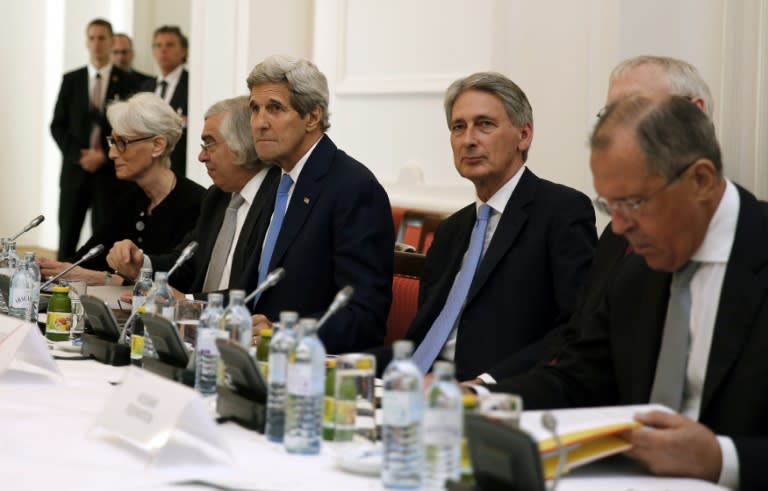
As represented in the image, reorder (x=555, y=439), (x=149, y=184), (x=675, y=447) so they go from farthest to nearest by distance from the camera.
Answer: (x=149, y=184) < (x=675, y=447) < (x=555, y=439)

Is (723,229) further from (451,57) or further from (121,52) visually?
(121,52)

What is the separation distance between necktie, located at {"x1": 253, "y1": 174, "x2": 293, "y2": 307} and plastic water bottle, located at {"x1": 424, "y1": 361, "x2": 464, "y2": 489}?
6.10 ft

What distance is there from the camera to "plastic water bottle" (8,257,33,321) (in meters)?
3.23

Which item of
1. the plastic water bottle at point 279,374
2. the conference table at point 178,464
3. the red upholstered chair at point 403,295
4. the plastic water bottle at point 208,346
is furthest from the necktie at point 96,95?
the plastic water bottle at point 279,374

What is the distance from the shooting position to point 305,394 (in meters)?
1.98

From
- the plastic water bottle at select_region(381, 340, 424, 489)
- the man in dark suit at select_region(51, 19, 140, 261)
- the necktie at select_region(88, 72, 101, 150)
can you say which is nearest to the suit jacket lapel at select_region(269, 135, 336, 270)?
the plastic water bottle at select_region(381, 340, 424, 489)

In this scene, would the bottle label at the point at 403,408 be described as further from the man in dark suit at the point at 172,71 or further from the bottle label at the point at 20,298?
the man in dark suit at the point at 172,71

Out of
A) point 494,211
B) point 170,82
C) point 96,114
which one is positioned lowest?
point 494,211

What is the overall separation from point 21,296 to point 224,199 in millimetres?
1137

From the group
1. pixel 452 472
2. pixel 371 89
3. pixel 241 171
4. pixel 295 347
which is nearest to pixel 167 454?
pixel 295 347

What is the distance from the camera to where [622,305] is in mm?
2338

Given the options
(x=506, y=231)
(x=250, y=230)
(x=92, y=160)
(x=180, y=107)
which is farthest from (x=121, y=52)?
(x=506, y=231)

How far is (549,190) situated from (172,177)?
6.60ft

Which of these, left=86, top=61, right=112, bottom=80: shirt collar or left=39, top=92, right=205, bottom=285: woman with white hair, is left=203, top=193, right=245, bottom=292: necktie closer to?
left=39, top=92, right=205, bottom=285: woman with white hair
